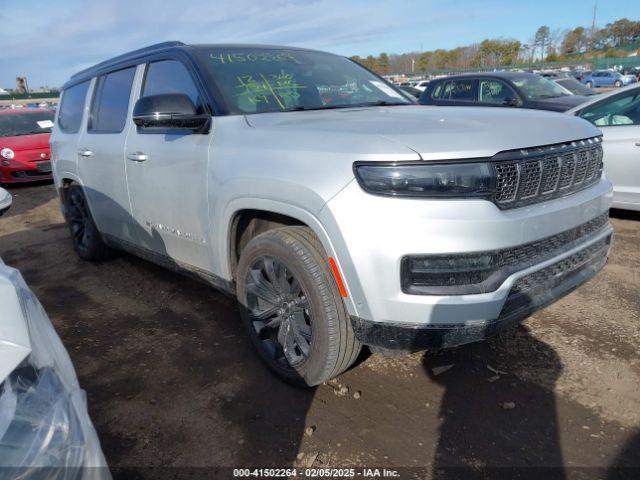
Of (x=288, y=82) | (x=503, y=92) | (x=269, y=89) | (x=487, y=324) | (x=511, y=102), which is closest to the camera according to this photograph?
(x=487, y=324)

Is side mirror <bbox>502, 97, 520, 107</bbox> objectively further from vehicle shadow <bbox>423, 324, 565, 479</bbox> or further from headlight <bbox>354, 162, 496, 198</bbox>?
headlight <bbox>354, 162, 496, 198</bbox>

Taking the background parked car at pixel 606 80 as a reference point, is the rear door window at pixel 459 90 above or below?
above

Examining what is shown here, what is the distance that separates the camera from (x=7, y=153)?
9484 millimetres

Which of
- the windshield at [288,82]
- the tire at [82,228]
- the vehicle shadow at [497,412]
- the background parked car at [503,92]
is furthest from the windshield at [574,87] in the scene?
the tire at [82,228]

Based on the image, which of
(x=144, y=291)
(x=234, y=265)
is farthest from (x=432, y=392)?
(x=144, y=291)

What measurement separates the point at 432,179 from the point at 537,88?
766 cm

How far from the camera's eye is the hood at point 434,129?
2006mm

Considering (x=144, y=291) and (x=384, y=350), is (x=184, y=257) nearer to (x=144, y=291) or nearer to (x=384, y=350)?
(x=144, y=291)

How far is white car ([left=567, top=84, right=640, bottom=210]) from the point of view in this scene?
4.84 metres

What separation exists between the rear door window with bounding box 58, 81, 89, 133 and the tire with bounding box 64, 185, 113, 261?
578 millimetres

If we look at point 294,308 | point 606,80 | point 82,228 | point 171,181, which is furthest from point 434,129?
point 606,80

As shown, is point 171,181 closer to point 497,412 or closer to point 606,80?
point 497,412

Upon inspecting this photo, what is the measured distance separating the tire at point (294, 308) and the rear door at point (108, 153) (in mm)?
1520

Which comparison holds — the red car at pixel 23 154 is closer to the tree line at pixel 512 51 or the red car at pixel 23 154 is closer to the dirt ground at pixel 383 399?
the dirt ground at pixel 383 399
